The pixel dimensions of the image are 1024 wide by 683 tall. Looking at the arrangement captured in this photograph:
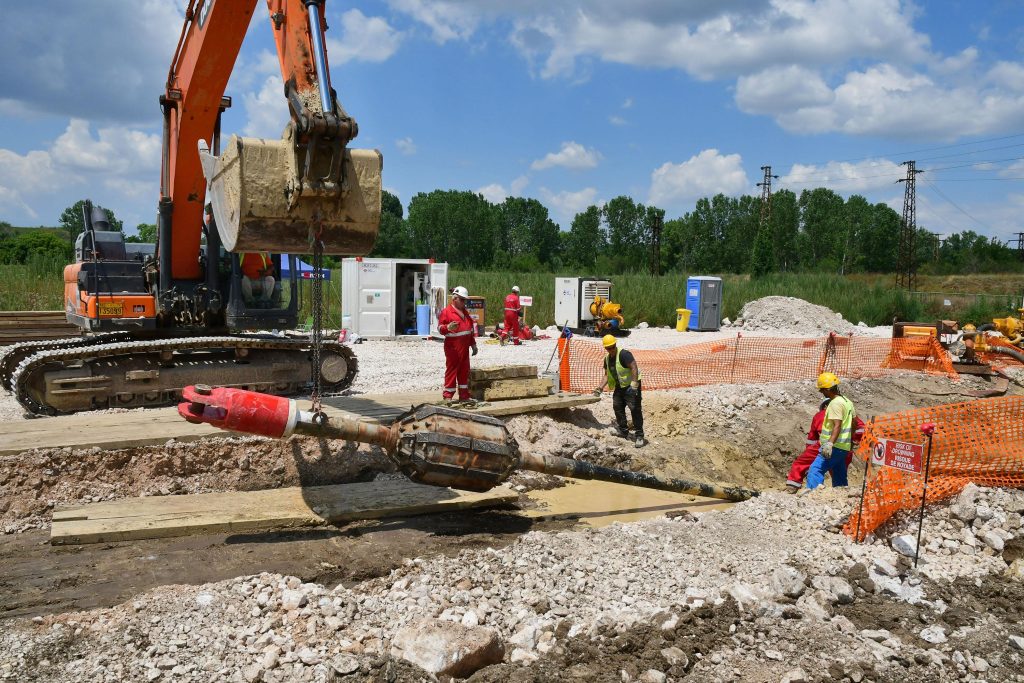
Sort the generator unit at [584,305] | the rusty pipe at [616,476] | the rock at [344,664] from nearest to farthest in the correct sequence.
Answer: the rock at [344,664]
the rusty pipe at [616,476]
the generator unit at [584,305]

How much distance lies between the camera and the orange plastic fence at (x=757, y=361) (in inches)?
542

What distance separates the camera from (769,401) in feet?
42.5

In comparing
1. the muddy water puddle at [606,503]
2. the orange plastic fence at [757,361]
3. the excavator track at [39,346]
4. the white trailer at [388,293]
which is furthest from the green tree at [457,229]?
the muddy water puddle at [606,503]

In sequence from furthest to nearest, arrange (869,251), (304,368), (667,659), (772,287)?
(869,251)
(772,287)
(304,368)
(667,659)

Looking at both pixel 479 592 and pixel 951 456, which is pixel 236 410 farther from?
pixel 951 456

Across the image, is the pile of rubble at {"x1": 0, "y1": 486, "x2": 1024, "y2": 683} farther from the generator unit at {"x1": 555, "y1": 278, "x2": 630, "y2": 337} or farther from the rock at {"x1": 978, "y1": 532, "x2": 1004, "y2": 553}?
the generator unit at {"x1": 555, "y1": 278, "x2": 630, "y2": 337}

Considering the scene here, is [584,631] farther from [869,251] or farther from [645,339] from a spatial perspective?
[869,251]

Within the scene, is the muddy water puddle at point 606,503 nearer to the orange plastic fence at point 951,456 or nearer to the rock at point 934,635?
the orange plastic fence at point 951,456

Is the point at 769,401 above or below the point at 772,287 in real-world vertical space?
below

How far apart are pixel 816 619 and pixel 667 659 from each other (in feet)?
4.19

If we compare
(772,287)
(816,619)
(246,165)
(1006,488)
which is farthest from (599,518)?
(772,287)

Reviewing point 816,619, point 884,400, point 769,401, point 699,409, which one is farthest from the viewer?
point 884,400

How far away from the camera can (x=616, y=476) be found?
6.64 meters

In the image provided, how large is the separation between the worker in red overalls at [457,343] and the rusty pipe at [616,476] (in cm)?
281
